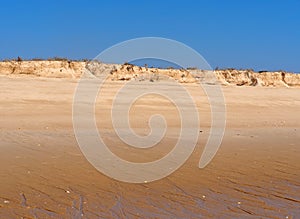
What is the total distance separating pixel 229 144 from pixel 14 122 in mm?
5140

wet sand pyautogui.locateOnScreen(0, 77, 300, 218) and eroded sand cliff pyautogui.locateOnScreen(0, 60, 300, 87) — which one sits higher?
eroded sand cliff pyautogui.locateOnScreen(0, 60, 300, 87)

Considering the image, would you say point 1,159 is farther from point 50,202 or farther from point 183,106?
point 183,106

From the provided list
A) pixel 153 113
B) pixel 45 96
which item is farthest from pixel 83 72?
pixel 153 113

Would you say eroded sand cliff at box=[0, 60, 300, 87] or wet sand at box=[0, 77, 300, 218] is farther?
eroded sand cliff at box=[0, 60, 300, 87]

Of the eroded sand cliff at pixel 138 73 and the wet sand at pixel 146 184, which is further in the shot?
the eroded sand cliff at pixel 138 73

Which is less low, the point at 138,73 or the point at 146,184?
the point at 138,73

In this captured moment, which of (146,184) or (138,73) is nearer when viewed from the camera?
(146,184)

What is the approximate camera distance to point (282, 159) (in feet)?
27.5

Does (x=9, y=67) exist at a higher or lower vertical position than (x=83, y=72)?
lower

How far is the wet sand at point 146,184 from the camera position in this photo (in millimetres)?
4965

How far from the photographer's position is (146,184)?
6125mm

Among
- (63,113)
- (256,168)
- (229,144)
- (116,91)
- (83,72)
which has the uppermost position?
(83,72)

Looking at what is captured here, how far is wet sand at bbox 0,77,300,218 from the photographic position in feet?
16.3

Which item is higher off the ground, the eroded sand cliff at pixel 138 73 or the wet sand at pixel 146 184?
the eroded sand cliff at pixel 138 73
